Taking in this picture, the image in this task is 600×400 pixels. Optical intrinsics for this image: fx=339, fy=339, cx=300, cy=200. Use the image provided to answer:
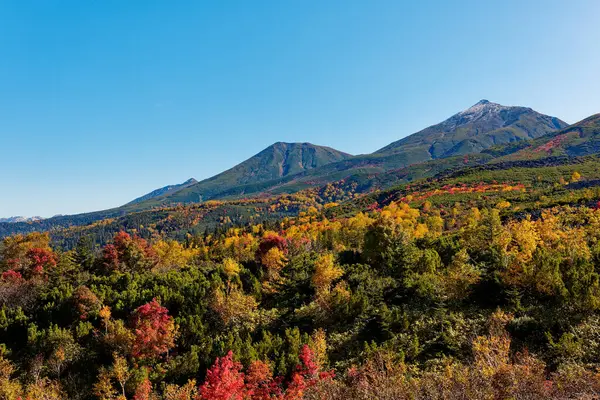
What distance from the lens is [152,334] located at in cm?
3725

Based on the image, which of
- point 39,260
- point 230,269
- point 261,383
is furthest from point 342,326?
point 39,260

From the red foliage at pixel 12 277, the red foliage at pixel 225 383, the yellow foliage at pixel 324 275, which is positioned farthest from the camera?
the red foliage at pixel 12 277

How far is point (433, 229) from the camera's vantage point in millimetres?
95688

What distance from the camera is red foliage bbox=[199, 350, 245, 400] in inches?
1028

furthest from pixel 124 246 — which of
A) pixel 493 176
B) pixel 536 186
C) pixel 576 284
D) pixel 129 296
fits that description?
pixel 493 176

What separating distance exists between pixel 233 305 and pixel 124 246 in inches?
1585

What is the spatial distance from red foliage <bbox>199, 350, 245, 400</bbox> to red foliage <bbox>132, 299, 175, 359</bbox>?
34.0ft

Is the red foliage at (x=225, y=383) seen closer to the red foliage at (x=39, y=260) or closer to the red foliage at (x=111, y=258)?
the red foliage at (x=111, y=258)

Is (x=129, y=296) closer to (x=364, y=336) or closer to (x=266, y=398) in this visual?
(x=266, y=398)

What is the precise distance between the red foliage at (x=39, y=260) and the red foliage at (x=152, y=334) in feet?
137

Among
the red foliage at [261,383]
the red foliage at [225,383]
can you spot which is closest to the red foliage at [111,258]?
the red foliage at [225,383]

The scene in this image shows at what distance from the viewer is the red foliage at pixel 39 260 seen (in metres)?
66.9

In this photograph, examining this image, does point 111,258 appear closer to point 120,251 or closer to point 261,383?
point 120,251

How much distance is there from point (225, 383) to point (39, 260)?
61851mm
